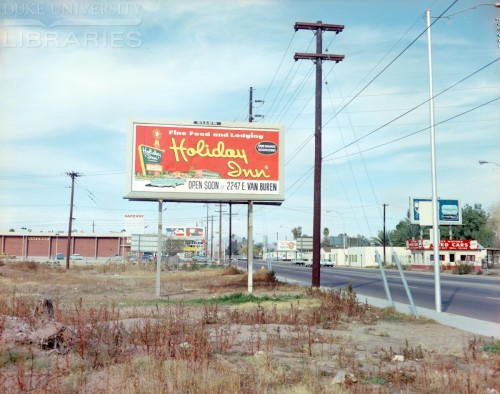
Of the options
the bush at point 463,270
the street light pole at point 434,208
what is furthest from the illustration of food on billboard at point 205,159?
the bush at point 463,270

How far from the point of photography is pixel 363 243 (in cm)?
16188

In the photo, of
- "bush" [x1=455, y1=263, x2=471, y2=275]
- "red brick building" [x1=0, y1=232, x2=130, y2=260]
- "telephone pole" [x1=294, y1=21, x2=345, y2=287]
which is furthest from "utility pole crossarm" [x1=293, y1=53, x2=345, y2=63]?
"red brick building" [x1=0, y1=232, x2=130, y2=260]

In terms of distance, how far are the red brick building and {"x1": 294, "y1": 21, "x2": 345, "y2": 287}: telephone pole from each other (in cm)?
7568

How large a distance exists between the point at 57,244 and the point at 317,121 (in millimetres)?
86156

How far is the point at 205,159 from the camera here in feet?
76.3

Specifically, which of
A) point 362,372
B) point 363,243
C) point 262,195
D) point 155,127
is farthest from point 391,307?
point 363,243

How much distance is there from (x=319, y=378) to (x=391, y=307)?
10.8 meters

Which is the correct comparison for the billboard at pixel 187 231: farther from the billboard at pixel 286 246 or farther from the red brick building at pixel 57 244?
the red brick building at pixel 57 244

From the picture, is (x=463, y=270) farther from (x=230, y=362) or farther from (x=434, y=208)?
(x=230, y=362)

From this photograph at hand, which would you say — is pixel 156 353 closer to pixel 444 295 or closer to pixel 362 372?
pixel 362 372

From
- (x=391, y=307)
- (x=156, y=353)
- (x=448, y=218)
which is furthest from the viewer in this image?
(x=448, y=218)

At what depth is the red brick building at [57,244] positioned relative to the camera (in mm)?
98438

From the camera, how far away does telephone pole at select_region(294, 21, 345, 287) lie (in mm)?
24234

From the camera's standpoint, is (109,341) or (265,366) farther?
(109,341)
